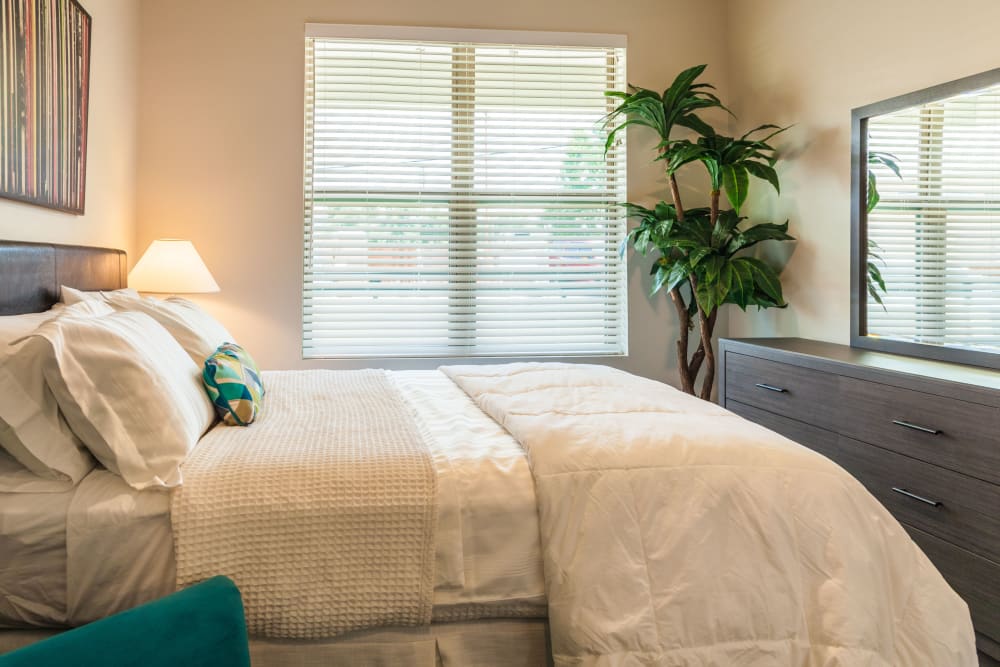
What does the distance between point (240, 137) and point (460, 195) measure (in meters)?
1.17

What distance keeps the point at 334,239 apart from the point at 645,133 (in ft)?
5.95

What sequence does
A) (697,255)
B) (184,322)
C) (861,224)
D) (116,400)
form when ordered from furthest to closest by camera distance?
(697,255) → (861,224) → (184,322) → (116,400)

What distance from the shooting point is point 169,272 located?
3.24 metres

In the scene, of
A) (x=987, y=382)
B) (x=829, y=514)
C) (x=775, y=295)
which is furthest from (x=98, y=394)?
(x=775, y=295)

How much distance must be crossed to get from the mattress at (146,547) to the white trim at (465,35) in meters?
2.96

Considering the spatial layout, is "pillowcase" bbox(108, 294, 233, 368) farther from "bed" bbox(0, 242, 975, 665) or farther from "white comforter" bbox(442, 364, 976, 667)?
"white comforter" bbox(442, 364, 976, 667)

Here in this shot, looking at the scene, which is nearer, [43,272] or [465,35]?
[43,272]

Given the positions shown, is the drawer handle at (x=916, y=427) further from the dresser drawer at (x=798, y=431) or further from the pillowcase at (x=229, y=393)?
the pillowcase at (x=229, y=393)

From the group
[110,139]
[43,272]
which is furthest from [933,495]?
[110,139]

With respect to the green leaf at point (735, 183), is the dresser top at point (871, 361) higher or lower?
lower

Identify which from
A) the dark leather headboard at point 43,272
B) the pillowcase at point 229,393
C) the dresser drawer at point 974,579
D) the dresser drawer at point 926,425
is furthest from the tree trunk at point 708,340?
the dark leather headboard at point 43,272

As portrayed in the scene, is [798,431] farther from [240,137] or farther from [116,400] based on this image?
[240,137]

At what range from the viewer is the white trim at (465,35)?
384cm

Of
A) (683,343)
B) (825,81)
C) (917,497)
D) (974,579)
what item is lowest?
(974,579)
